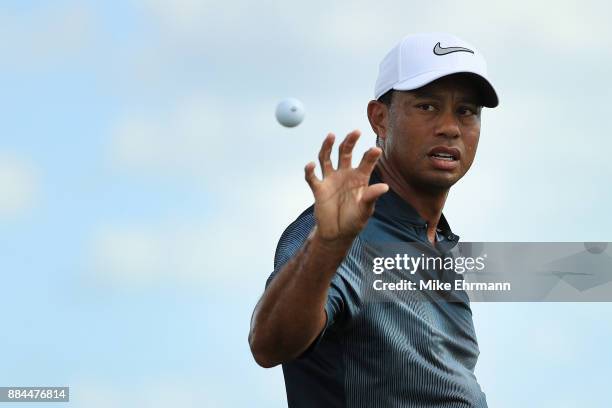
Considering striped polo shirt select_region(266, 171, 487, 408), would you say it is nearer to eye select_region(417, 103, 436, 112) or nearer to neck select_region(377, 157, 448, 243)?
neck select_region(377, 157, 448, 243)

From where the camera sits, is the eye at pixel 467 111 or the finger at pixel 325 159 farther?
the eye at pixel 467 111

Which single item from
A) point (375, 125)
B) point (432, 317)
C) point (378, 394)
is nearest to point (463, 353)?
point (432, 317)

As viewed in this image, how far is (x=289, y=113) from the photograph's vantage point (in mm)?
15289

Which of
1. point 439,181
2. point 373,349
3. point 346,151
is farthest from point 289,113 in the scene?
point 346,151

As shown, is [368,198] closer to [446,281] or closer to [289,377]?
[289,377]

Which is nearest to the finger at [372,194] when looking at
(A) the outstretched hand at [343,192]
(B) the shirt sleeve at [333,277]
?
(A) the outstretched hand at [343,192]

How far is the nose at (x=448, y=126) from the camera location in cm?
664

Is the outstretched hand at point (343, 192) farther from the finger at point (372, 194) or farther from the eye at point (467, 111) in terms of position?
the eye at point (467, 111)

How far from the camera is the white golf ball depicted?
15305 mm

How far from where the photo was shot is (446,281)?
6988 millimetres

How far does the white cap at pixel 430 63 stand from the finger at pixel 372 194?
1723mm

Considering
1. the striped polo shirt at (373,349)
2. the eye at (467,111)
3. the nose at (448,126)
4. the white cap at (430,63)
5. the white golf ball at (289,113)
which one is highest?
the white golf ball at (289,113)

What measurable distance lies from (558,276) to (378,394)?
3754 mm

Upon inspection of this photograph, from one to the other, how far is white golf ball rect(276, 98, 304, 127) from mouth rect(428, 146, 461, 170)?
8.68 metres
